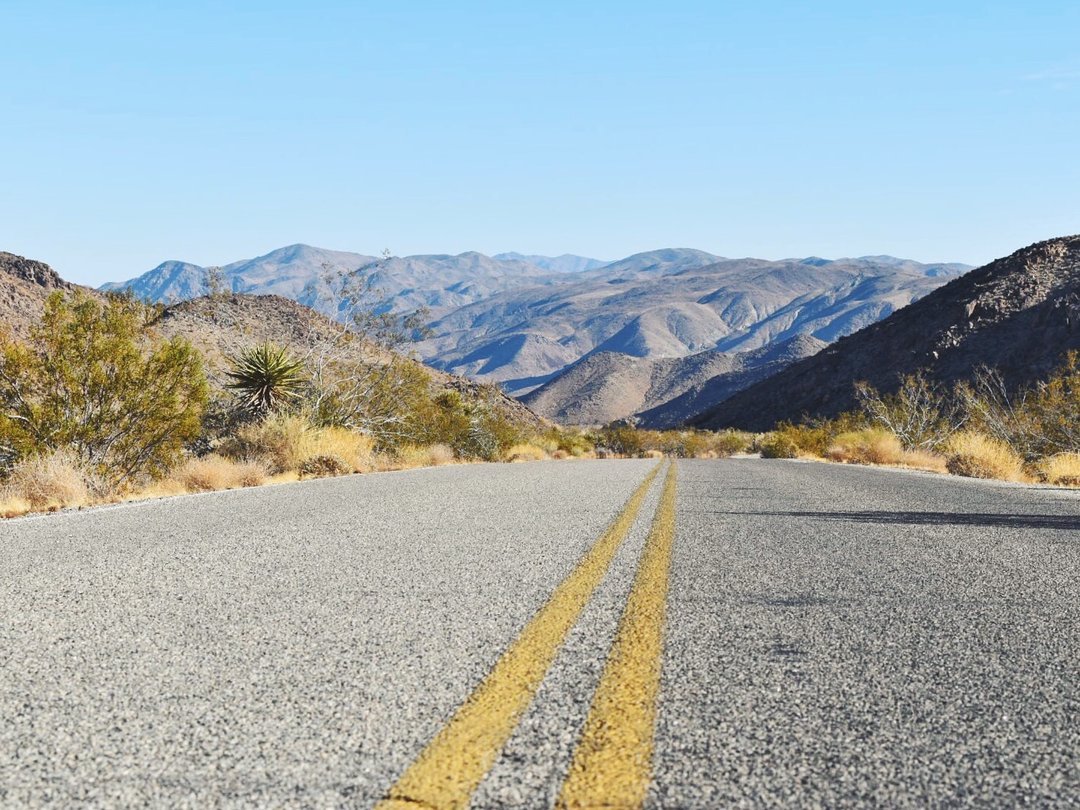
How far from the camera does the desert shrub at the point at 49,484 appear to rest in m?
8.65

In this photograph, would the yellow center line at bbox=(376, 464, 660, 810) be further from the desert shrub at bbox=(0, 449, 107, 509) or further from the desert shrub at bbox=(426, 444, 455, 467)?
the desert shrub at bbox=(426, 444, 455, 467)

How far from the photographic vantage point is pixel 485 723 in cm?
225

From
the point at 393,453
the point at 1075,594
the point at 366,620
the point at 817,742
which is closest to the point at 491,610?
the point at 366,620

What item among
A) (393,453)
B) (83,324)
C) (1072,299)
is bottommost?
(393,453)

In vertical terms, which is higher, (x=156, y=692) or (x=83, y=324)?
(x=83, y=324)

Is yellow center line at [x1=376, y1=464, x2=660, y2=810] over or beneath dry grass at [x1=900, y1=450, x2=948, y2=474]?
over

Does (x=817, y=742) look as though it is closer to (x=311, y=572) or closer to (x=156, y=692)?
(x=156, y=692)

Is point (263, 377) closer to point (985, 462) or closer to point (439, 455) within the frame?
point (439, 455)

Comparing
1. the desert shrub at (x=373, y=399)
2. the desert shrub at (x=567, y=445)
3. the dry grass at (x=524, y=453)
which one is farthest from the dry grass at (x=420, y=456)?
the desert shrub at (x=567, y=445)

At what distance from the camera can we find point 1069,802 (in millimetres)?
1814

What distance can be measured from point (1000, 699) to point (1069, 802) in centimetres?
69

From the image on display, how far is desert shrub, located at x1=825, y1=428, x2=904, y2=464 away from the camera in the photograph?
24.1 m

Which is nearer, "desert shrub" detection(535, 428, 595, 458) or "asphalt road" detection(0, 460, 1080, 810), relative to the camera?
"asphalt road" detection(0, 460, 1080, 810)

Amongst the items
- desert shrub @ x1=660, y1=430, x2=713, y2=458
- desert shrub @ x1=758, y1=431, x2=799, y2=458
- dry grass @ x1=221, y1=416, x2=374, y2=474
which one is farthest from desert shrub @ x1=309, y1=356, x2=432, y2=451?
desert shrub @ x1=660, y1=430, x2=713, y2=458
